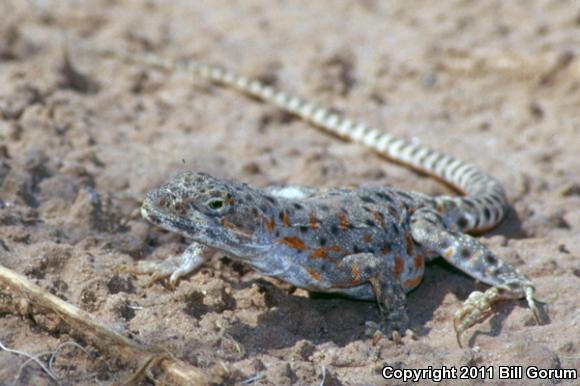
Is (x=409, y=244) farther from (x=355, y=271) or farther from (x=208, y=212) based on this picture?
(x=208, y=212)

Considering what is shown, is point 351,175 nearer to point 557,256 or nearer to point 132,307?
point 557,256

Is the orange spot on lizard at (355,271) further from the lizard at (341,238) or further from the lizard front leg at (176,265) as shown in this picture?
the lizard front leg at (176,265)

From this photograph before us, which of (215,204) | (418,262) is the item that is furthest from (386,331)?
(215,204)

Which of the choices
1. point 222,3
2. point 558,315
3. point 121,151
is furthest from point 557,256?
point 222,3

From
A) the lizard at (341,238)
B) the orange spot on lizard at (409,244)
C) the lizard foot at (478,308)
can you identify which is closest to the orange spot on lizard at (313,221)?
the lizard at (341,238)

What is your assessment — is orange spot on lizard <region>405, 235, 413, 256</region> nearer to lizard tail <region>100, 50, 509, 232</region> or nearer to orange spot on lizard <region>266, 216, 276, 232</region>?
lizard tail <region>100, 50, 509, 232</region>

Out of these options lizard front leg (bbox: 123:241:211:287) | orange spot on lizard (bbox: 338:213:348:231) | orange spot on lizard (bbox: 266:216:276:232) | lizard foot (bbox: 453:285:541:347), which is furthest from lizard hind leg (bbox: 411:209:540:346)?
lizard front leg (bbox: 123:241:211:287)
